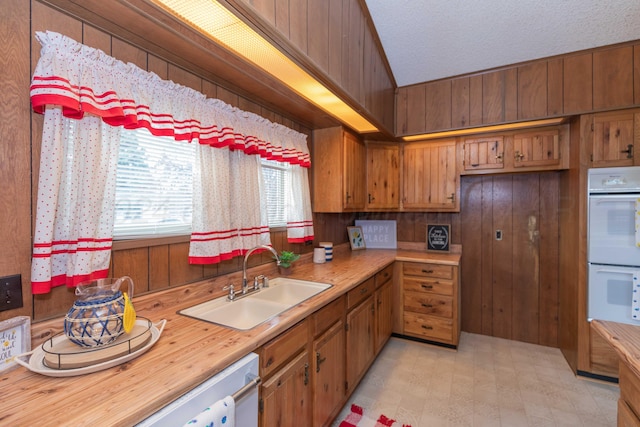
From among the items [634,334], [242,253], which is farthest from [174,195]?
[634,334]

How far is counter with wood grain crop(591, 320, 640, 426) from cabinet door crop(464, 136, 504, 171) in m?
2.04

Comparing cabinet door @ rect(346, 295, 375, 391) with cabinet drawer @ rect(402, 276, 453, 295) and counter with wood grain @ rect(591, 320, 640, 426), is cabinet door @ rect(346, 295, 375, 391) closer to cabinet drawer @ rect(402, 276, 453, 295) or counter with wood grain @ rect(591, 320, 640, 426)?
cabinet drawer @ rect(402, 276, 453, 295)

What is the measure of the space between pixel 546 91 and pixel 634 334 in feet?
7.44

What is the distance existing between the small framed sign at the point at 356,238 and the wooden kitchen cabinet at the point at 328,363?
1.58 metres

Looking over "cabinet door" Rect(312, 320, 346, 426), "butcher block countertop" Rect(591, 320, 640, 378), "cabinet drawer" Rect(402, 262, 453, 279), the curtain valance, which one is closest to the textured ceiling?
the curtain valance

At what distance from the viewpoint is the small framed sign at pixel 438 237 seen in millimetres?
3305

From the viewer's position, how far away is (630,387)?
1.05m

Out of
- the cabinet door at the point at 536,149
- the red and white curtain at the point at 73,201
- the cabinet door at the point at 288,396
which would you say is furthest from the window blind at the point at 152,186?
the cabinet door at the point at 536,149

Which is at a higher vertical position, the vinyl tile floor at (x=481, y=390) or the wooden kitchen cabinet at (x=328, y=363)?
the wooden kitchen cabinet at (x=328, y=363)

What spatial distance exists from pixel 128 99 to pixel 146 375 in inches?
43.3

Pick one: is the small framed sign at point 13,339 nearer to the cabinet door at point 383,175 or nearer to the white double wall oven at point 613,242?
the cabinet door at point 383,175

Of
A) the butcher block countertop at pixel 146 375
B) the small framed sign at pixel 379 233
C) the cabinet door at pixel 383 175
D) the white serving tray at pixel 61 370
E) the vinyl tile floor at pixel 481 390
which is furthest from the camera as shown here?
the small framed sign at pixel 379 233

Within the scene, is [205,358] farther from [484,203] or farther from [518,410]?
[484,203]

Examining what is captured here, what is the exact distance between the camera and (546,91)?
2.59 meters
